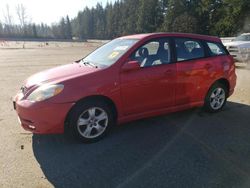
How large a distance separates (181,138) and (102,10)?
403ft

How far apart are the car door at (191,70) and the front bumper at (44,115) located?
7.11ft

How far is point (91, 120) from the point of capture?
4.46 metres

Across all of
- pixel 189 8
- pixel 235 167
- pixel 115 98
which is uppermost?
pixel 189 8

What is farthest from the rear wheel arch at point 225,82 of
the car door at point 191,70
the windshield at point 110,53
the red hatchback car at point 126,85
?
the windshield at point 110,53

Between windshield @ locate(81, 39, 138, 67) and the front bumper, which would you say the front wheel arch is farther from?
windshield @ locate(81, 39, 138, 67)

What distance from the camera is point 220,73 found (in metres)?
5.82

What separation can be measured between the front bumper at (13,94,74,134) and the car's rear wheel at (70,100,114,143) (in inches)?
7.0

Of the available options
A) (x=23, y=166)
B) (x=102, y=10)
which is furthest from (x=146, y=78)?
(x=102, y=10)

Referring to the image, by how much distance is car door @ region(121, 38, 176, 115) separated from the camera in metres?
4.67

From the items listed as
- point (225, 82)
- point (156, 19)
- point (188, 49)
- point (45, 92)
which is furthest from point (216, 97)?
point (156, 19)

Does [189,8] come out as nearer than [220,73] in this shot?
No

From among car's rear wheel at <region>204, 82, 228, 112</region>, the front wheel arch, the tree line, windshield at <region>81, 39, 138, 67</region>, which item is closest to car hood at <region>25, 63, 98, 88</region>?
windshield at <region>81, 39, 138, 67</region>

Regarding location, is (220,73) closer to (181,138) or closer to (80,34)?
(181,138)

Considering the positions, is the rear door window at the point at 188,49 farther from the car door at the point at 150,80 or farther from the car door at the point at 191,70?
the car door at the point at 150,80
